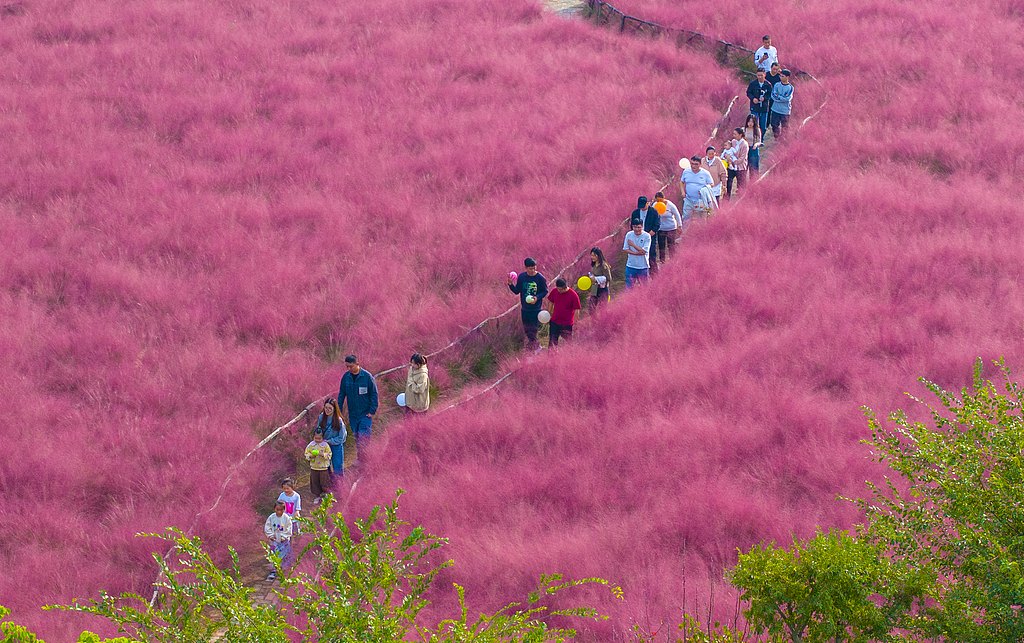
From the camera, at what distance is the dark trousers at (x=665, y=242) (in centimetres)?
1352

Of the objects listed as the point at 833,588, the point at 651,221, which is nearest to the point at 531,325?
the point at 651,221

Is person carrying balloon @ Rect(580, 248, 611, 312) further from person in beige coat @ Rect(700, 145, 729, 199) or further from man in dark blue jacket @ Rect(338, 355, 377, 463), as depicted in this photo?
man in dark blue jacket @ Rect(338, 355, 377, 463)

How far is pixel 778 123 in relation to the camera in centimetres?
1794

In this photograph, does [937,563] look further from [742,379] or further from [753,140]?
[753,140]

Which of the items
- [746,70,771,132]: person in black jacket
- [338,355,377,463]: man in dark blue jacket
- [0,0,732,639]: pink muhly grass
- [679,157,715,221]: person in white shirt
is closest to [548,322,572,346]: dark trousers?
[0,0,732,639]: pink muhly grass

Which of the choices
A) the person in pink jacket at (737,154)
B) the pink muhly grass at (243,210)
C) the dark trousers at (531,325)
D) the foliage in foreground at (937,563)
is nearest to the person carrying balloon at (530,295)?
the dark trousers at (531,325)

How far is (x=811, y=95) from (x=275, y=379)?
13718 millimetres

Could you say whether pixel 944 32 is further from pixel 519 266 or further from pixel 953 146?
pixel 519 266

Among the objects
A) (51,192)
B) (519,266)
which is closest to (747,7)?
(519,266)

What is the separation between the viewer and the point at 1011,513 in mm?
5266

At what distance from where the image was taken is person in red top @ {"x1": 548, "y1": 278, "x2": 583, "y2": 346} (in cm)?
1148

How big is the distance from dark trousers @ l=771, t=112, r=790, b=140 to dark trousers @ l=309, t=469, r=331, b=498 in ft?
40.3

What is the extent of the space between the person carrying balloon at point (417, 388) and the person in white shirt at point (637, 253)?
3684mm

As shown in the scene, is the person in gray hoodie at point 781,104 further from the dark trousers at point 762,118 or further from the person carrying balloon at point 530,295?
the person carrying balloon at point 530,295
